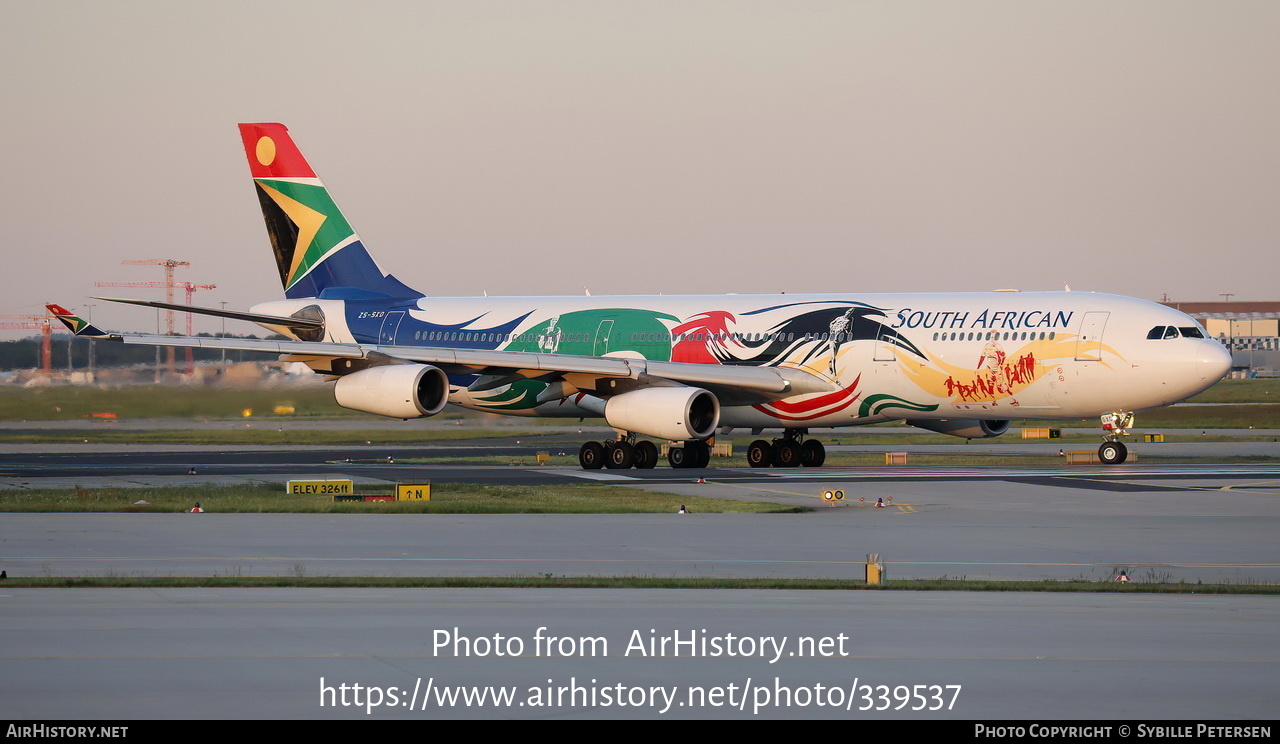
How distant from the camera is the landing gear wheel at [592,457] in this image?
38.1 m

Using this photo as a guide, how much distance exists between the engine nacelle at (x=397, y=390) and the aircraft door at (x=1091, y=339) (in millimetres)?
15768

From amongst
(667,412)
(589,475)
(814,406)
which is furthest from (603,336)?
(589,475)

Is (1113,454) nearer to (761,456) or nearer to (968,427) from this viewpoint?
(968,427)

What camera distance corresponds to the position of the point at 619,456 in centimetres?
3797

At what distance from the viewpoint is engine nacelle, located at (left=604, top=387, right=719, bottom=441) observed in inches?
1399

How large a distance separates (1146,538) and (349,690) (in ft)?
45.6

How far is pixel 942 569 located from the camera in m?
17.0

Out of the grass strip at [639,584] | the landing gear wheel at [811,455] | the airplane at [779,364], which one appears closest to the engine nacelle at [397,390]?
the airplane at [779,364]

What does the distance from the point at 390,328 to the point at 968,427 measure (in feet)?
57.8

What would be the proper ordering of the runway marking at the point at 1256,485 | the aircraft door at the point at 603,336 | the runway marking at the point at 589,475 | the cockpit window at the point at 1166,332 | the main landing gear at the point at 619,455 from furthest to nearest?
the aircraft door at the point at 603,336 → the main landing gear at the point at 619,455 → the cockpit window at the point at 1166,332 → the runway marking at the point at 589,475 → the runway marking at the point at 1256,485

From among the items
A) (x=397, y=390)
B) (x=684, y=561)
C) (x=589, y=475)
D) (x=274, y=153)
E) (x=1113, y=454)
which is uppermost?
(x=274, y=153)

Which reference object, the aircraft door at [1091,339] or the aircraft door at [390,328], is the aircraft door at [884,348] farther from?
the aircraft door at [390,328]

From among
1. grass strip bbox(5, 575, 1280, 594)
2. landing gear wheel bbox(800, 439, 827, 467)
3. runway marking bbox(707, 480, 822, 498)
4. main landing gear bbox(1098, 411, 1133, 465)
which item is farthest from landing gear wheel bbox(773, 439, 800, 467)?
grass strip bbox(5, 575, 1280, 594)
